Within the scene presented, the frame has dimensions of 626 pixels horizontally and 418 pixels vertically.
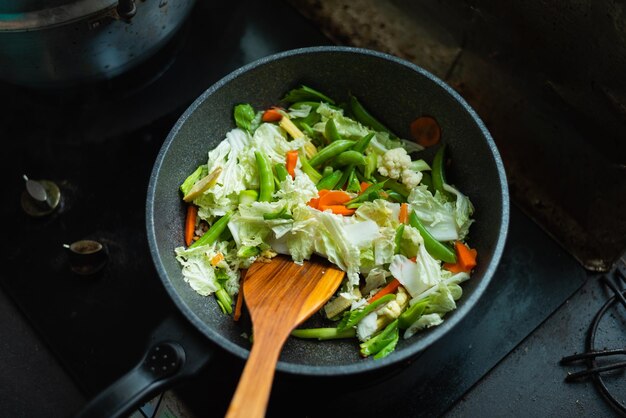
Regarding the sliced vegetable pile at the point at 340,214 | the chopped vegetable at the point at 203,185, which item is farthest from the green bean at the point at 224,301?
the chopped vegetable at the point at 203,185

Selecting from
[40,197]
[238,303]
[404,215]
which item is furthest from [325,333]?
[40,197]

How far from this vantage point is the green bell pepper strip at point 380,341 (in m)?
1.30

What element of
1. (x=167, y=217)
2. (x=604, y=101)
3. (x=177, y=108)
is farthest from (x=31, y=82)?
(x=604, y=101)

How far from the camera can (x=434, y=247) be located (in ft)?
4.50

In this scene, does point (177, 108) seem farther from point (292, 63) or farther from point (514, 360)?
point (514, 360)

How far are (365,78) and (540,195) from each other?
1.81ft

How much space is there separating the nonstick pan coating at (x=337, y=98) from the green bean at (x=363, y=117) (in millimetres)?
25

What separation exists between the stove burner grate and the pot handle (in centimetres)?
85

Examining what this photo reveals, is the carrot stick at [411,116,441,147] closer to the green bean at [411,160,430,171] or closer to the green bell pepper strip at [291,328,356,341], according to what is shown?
the green bean at [411,160,430,171]

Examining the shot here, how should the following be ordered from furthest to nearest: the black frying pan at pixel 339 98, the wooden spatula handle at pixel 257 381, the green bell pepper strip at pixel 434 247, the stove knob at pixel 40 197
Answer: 1. the stove knob at pixel 40 197
2. the green bell pepper strip at pixel 434 247
3. the black frying pan at pixel 339 98
4. the wooden spatula handle at pixel 257 381

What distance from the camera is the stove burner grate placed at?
4.75 ft

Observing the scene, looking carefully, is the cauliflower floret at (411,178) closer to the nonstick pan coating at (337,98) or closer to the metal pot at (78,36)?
the nonstick pan coating at (337,98)

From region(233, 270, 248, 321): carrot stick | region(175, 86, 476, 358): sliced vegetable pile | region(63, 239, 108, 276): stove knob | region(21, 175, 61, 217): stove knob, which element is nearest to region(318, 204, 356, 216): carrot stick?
region(175, 86, 476, 358): sliced vegetable pile

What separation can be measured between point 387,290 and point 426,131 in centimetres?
40
